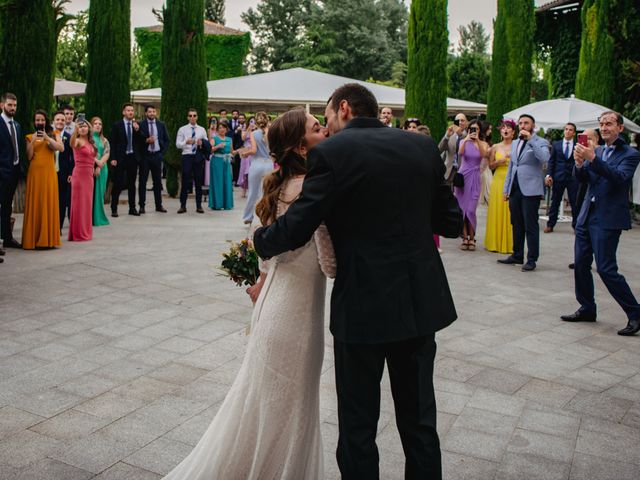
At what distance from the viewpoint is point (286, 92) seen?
2169cm

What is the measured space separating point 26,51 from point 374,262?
36.5ft

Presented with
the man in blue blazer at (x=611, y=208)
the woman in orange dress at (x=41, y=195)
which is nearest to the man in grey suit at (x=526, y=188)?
the man in blue blazer at (x=611, y=208)

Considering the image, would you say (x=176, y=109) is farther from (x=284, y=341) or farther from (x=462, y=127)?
(x=284, y=341)

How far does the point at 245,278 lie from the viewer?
394cm

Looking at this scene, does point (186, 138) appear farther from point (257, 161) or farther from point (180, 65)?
point (257, 161)

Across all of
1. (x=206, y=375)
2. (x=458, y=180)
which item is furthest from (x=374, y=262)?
(x=458, y=180)

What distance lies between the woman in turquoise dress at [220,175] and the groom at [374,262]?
1321cm

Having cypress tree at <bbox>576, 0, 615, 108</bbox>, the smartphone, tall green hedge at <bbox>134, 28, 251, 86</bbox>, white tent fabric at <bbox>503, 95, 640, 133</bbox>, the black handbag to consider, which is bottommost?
the black handbag

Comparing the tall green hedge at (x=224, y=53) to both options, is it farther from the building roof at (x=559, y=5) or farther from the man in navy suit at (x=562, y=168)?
the man in navy suit at (x=562, y=168)

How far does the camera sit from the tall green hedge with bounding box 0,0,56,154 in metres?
12.3

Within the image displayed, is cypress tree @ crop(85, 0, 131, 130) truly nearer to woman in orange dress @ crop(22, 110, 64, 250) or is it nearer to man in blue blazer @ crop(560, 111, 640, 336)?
woman in orange dress @ crop(22, 110, 64, 250)

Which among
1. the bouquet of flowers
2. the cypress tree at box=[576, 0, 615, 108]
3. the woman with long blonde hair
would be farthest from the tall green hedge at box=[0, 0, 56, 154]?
the cypress tree at box=[576, 0, 615, 108]

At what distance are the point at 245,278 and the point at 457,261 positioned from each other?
23.4 ft

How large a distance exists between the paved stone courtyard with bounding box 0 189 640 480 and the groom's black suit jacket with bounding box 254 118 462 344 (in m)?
1.19
